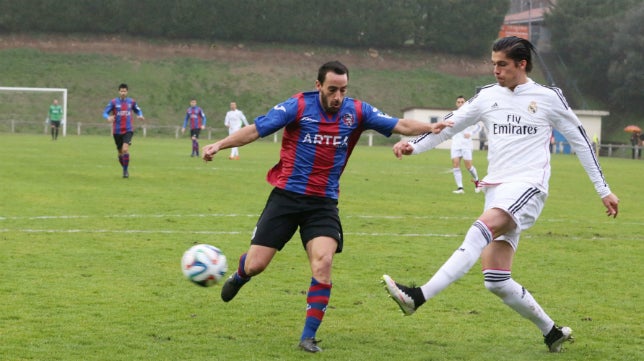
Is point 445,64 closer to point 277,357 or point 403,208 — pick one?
point 403,208

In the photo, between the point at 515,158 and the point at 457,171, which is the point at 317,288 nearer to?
the point at 515,158

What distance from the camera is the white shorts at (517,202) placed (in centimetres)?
654

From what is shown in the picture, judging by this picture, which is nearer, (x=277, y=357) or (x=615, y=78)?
(x=277, y=357)

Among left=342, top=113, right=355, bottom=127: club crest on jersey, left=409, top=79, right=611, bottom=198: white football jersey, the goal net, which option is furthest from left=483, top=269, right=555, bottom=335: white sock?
the goal net

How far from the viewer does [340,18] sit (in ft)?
256

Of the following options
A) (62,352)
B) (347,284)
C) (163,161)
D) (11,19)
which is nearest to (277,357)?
(62,352)

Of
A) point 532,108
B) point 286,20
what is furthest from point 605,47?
point 532,108

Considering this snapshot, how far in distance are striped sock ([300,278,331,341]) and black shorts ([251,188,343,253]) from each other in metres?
0.41

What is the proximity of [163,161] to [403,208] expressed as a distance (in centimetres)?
1421

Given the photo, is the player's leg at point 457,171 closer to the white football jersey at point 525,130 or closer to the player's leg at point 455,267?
the white football jersey at point 525,130

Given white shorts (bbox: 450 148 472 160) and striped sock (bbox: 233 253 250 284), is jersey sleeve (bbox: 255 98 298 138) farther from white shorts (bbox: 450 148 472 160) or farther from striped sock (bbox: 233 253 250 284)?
white shorts (bbox: 450 148 472 160)

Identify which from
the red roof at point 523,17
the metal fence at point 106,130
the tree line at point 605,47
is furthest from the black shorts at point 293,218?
the red roof at point 523,17

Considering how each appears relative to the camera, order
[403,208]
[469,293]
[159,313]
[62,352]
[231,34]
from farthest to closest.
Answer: [231,34] < [403,208] < [469,293] < [159,313] < [62,352]

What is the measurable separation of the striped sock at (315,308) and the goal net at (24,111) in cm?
5418
